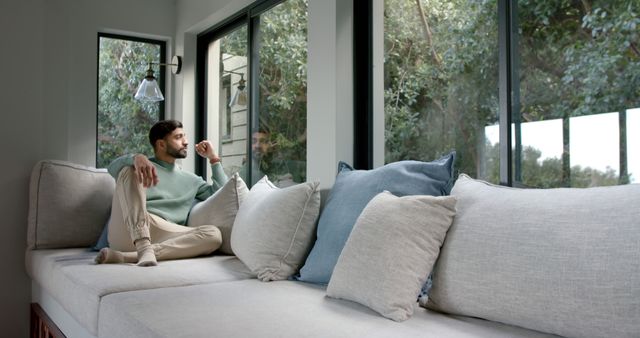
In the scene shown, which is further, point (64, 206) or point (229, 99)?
point (229, 99)

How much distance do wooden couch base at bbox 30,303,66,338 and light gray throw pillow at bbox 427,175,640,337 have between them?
1.90m

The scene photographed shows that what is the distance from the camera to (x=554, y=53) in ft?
6.02

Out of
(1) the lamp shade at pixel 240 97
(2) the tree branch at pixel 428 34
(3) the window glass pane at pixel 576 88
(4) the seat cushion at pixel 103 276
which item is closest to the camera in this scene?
(3) the window glass pane at pixel 576 88

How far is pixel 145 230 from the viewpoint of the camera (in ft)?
8.49

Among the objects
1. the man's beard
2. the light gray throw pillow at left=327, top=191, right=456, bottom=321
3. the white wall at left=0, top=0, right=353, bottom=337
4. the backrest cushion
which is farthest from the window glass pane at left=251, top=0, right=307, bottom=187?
the light gray throw pillow at left=327, top=191, right=456, bottom=321

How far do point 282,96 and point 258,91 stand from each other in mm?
323

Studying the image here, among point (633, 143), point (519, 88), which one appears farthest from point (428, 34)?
point (633, 143)

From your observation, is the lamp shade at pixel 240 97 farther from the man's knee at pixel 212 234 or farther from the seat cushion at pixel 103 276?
the seat cushion at pixel 103 276

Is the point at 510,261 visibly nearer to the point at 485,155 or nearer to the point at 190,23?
the point at 485,155

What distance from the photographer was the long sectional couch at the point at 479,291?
121 centimetres

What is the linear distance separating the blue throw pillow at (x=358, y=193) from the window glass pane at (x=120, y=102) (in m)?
2.66

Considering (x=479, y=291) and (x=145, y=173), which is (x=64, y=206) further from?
(x=479, y=291)

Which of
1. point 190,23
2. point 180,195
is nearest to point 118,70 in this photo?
point 190,23

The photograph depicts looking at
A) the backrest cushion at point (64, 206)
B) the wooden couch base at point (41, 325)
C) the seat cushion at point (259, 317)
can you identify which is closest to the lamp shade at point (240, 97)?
the backrest cushion at point (64, 206)
